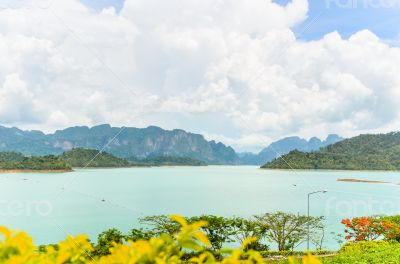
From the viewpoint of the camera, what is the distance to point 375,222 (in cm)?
1478

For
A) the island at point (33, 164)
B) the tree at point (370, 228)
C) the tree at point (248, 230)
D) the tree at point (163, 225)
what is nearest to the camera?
the tree at point (370, 228)

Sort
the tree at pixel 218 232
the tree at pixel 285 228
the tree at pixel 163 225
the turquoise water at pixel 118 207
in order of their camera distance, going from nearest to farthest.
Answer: the tree at pixel 163 225
the tree at pixel 218 232
the tree at pixel 285 228
the turquoise water at pixel 118 207

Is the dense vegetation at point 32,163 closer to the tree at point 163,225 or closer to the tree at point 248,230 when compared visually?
the tree at point 163,225

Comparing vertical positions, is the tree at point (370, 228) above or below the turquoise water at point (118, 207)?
above

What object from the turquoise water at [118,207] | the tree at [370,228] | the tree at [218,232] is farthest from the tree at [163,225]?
the turquoise water at [118,207]

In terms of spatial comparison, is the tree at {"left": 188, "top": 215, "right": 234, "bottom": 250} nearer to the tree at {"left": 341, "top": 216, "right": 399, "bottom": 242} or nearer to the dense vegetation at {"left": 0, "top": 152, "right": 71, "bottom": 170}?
the tree at {"left": 341, "top": 216, "right": 399, "bottom": 242}

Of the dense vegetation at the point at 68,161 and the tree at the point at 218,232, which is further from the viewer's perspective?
the dense vegetation at the point at 68,161

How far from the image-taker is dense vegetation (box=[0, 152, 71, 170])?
63306mm

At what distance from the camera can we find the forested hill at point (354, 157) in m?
96.3

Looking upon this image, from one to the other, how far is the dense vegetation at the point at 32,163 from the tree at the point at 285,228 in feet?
167

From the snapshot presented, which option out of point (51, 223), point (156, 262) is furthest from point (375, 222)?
point (51, 223)

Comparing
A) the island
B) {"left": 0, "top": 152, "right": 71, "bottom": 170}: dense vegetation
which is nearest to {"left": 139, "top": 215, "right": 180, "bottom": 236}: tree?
the island

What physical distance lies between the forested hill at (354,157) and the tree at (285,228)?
6909cm

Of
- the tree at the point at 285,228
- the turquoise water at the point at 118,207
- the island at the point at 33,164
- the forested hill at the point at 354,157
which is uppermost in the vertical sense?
the forested hill at the point at 354,157
